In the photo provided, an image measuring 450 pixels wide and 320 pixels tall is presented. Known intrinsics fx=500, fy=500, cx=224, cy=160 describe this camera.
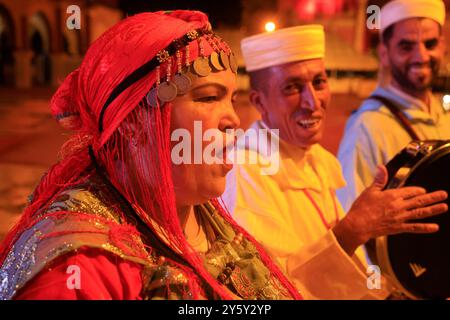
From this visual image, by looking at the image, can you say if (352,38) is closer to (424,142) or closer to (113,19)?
(113,19)

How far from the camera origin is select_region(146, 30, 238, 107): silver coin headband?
119 centimetres

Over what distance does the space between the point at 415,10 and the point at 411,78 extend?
1.33ft

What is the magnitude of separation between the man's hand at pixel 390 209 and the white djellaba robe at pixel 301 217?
154 millimetres

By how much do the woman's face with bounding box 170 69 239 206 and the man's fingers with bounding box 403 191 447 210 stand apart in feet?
2.78

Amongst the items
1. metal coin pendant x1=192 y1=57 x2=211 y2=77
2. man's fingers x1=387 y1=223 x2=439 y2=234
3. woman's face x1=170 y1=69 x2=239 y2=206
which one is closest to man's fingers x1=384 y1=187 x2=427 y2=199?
man's fingers x1=387 y1=223 x2=439 y2=234

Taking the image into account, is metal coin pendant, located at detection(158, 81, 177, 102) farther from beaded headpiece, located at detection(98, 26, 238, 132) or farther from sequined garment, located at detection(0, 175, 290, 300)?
sequined garment, located at detection(0, 175, 290, 300)

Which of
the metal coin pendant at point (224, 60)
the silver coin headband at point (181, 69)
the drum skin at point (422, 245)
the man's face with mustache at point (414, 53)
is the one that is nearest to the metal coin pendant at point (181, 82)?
the silver coin headband at point (181, 69)

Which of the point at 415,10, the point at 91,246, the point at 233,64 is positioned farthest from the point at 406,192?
the point at 415,10

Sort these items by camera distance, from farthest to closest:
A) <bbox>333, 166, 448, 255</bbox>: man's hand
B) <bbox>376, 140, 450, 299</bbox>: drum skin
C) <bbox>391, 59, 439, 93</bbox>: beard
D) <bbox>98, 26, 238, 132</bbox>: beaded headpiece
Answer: <bbox>391, 59, 439, 93</bbox>: beard → <bbox>376, 140, 450, 299</bbox>: drum skin → <bbox>333, 166, 448, 255</bbox>: man's hand → <bbox>98, 26, 238, 132</bbox>: beaded headpiece

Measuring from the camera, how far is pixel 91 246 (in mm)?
1051

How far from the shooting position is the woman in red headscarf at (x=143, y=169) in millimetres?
1098

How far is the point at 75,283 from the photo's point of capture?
1.01 m
